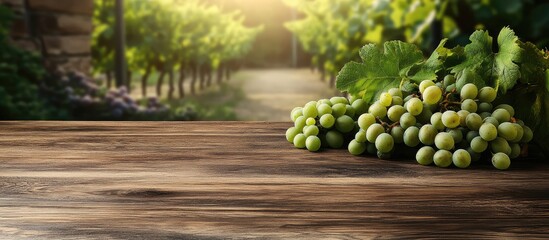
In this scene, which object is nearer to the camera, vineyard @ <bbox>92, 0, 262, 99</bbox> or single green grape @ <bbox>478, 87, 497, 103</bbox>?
single green grape @ <bbox>478, 87, 497, 103</bbox>

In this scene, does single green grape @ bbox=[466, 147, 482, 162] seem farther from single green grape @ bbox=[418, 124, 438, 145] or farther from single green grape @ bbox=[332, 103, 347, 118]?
single green grape @ bbox=[332, 103, 347, 118]

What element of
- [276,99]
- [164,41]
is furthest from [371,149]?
[276,99]

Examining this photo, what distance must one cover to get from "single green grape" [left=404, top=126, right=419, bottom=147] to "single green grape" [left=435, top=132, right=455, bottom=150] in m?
0.04

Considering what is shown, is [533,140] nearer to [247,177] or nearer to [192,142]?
[247,177]

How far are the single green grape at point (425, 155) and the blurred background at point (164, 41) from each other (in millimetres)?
2475

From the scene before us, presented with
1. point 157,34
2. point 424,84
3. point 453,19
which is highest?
point 157,34

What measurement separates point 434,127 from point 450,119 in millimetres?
35

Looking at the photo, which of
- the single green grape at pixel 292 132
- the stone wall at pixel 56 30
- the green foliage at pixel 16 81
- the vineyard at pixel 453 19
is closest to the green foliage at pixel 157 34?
the stone wall at pixel 56 30

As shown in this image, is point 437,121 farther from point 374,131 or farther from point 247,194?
point 247,194

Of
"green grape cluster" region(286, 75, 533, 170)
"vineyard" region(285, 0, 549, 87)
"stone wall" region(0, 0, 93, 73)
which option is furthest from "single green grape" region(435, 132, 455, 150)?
"stone wall" region(0, 0, 93, 73)

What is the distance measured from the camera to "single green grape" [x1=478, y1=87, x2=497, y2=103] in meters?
1.18

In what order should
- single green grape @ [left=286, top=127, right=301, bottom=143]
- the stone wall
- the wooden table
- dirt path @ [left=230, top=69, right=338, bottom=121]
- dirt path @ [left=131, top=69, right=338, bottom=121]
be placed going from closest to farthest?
the wooden table, single green grape @ [left=286, top=127, right=301, bottom=143], the stone wall, dirt path @ [left=230, top=69, right=338, bottom=121], dirt path @ [left=131, top=69, right=338, bottom=121]

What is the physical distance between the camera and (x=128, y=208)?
90cm

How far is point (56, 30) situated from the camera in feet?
20.6
